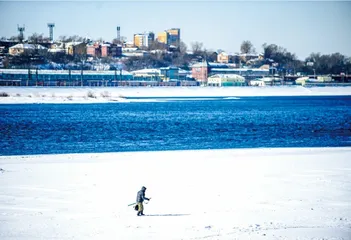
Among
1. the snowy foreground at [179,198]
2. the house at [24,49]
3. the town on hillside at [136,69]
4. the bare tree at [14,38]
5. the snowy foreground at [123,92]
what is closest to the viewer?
the snowy foreground at [179,198]

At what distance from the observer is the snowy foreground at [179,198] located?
400 inches

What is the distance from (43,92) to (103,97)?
30.6 feet

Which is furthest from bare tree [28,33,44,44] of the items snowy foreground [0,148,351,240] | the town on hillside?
snowy foreground [0,148,351,240]

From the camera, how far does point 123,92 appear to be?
3797 inches

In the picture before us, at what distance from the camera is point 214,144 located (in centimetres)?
2667

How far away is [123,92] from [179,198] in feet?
278

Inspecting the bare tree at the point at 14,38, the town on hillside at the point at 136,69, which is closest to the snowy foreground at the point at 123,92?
the town on hillside at the point at 136,69

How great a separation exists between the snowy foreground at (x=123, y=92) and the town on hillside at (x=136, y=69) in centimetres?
1068

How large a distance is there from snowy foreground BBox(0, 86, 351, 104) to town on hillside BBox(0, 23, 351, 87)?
1068 cm

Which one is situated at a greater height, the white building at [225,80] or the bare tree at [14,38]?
the bare tree at [14,38]

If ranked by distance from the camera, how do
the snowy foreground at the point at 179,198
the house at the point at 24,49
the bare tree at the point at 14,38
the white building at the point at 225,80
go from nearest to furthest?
the snowy foreground at the point at 179,198, the white building at the point at 225,80, the house at the point at 24,49, the bare tree at the point at 14,38

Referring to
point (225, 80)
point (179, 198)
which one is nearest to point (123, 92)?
point (225, 80)

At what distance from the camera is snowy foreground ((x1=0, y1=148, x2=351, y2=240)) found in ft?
33.3

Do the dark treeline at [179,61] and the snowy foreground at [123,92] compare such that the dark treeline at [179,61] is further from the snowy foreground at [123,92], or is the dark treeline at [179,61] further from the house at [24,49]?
the snowy foreground at [123,92]
